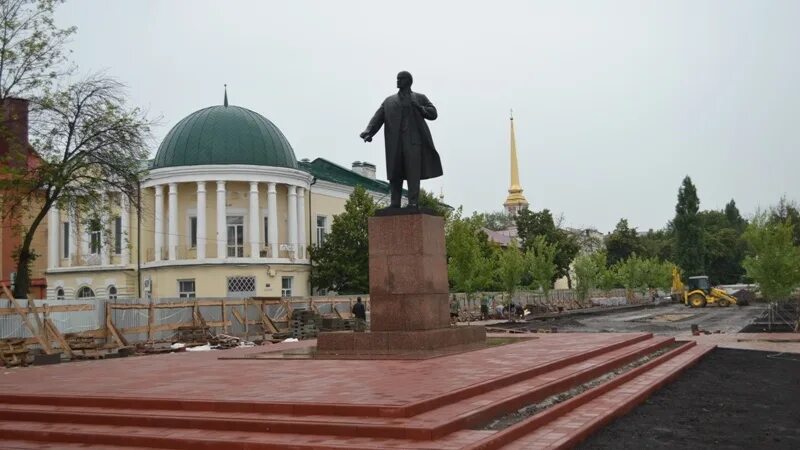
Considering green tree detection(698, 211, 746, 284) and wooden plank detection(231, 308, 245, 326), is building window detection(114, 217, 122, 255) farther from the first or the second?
green tree detection(698, 211, 746, 284)

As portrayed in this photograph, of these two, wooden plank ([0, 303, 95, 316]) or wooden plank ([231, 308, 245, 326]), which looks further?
wooden plank ([231, 308, 245, 326])

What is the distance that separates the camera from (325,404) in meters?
8.43

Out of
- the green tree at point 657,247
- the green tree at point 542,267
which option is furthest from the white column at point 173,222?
the green tree at point 657,247

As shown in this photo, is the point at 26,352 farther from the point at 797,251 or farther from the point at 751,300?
the point at 751,300

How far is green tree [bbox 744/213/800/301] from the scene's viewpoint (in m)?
28.5

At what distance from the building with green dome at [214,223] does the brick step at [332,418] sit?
110ft

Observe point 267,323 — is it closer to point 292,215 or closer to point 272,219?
point 272,219

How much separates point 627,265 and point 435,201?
102 feet

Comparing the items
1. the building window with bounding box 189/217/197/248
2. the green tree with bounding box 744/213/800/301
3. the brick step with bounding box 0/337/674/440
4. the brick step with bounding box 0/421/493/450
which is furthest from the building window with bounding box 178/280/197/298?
the brick step with bounding box 0/421/493/450

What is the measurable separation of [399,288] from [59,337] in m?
11.8

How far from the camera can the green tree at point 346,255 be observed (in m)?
44.7

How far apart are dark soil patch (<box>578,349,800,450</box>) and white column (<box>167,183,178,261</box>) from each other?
114ft

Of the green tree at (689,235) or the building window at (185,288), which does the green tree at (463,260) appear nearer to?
the building window at (185,288)

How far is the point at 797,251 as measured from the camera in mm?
29406
